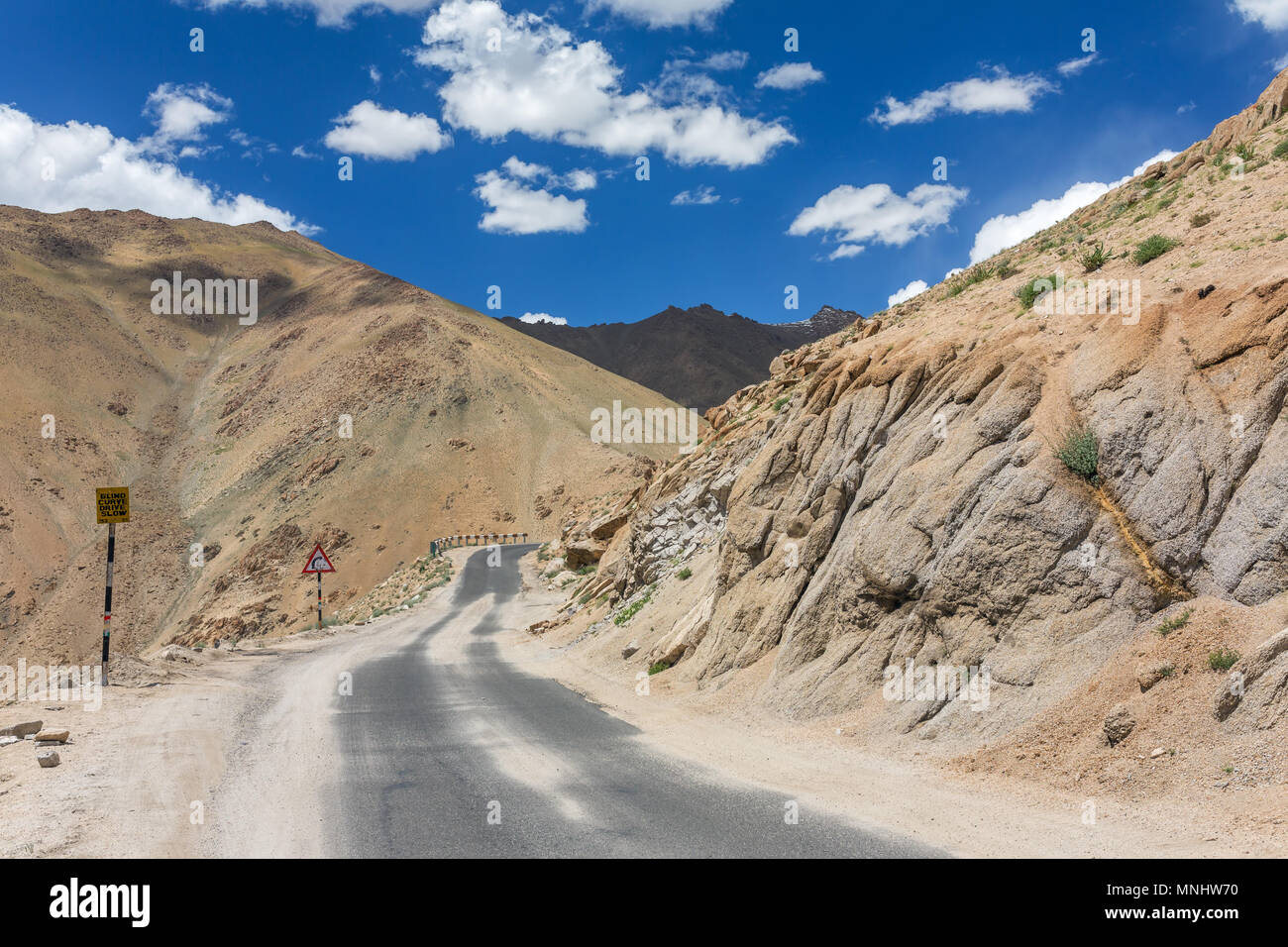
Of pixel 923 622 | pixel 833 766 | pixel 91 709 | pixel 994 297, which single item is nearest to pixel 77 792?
pixel 91 709

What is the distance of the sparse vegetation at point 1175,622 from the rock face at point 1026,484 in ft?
0.99

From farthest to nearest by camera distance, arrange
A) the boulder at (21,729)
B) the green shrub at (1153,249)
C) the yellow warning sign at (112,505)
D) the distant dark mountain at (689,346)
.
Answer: the distant dark mountain at (689,346) → the yellow warning sign at (112,505) → the green shrub at (1153,249) → the boulder at (21,729)

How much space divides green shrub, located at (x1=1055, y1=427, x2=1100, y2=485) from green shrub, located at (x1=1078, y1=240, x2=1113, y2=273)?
15.4ft

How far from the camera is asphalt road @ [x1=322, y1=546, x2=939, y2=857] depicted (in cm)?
637

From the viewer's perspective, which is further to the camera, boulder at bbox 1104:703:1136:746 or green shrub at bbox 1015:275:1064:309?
green shrub at bbox 1015:275:1064:309

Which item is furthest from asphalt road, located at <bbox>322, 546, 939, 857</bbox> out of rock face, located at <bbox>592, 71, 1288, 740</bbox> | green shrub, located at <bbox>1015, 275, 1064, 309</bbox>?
green shrub, located at <bbox>1015, 275, 1064, 309</bbox>

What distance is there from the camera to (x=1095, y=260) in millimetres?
12664

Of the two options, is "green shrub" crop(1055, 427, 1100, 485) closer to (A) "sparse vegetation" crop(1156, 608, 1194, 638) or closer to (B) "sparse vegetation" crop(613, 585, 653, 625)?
(A) "sparse vegetation" crop(1156, 608, 1194, 638)

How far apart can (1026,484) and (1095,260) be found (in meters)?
5.61

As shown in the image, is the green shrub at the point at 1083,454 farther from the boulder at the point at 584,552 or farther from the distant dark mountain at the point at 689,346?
the distant dark mountain at the point at 689,346

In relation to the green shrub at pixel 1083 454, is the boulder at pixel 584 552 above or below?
below

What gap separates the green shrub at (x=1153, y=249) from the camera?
1169 cm

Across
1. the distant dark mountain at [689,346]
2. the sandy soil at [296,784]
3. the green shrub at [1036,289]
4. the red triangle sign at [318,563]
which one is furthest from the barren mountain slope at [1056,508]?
the distant dark mountain at [689,346]

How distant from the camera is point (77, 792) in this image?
297 inches
